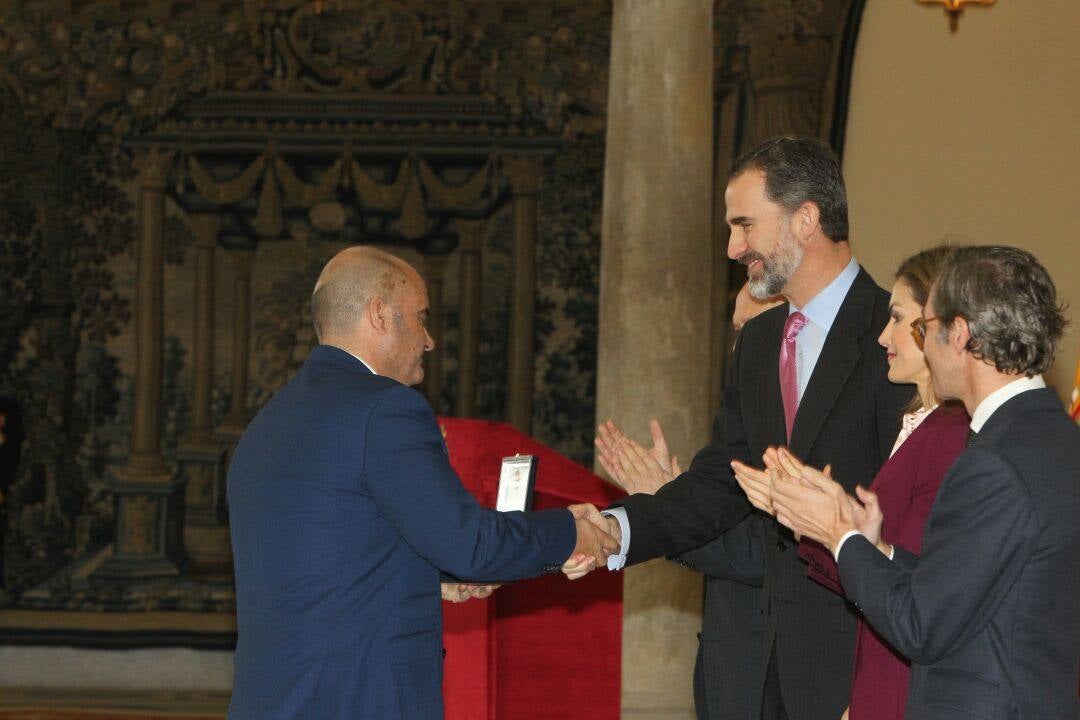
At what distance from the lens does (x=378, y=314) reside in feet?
10.7

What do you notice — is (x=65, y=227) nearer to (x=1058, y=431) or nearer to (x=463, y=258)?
(x=463, y=258)

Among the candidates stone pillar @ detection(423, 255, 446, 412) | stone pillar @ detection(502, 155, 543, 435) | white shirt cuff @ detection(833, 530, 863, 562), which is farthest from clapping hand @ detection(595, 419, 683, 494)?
stone pillar @ detection(423, 255, 446, 412)

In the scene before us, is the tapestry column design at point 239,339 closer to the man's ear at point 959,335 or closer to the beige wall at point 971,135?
the beige wall at point 971,135

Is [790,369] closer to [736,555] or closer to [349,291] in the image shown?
[736,555]

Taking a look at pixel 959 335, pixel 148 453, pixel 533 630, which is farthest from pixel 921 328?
pixel 148 453

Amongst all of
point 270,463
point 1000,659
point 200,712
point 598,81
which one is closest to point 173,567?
point 200,712

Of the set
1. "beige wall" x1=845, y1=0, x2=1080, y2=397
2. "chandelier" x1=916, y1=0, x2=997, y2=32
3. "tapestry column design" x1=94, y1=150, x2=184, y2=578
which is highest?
"chandelier" x1=916, y1=0, x2=997, y2=32

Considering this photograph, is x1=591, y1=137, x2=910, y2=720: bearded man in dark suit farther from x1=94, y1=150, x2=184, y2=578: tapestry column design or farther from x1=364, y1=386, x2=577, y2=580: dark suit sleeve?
x1=94, y1=150, x2=184, y2=578: tapestry column design

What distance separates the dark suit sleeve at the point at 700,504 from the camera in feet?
12.6

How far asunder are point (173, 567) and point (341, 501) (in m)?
7.31

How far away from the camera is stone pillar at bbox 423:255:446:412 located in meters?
10.1

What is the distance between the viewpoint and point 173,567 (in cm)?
991

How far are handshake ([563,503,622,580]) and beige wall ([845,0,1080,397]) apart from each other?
13.6ft

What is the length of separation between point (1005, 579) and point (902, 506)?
1.86ft
